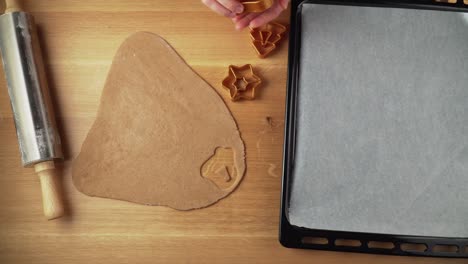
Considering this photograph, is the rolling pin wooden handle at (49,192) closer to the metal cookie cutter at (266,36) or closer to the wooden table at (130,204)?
the wooden table at (130,204)

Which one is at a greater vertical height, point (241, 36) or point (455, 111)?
point (241, 36)

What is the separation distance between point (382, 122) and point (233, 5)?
0.33 metres

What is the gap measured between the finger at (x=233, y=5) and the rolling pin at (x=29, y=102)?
0.34 meters

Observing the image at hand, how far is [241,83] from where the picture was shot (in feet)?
2.31

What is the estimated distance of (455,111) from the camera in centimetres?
68

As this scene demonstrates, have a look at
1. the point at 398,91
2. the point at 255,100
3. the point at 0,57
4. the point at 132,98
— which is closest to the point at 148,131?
the point at 132,98

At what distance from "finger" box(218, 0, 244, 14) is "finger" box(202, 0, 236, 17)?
15mm

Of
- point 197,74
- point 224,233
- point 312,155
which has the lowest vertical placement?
point 224,233

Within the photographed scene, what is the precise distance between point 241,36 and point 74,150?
1.22ft

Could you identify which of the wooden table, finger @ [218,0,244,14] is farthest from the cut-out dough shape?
finger @ [218,0,244,14]

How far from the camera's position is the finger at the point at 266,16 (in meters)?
0.67

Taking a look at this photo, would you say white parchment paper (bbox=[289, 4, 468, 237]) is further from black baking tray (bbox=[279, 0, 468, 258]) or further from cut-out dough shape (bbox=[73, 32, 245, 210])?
cut-out dough shape (bbox=[73, 32, 245, 210])

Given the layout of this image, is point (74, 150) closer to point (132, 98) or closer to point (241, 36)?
point (132, 98)

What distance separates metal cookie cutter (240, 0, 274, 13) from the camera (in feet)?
2.00
